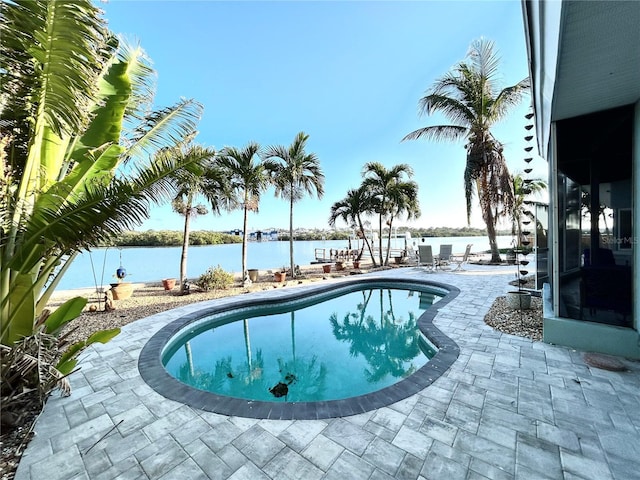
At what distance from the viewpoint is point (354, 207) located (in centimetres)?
1484

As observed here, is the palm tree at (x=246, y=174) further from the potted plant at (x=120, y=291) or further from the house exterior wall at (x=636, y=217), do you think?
the house exterior wall at (x=636, y=217)

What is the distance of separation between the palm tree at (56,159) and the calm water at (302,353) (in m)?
2.15

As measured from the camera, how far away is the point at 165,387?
3139mm

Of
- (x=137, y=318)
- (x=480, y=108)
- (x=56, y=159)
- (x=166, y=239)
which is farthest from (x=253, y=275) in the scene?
(x=166, y=239)

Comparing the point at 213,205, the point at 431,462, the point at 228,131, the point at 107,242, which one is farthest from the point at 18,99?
the point at 228,131

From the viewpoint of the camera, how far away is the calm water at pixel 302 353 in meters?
3.96

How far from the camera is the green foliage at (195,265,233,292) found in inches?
364

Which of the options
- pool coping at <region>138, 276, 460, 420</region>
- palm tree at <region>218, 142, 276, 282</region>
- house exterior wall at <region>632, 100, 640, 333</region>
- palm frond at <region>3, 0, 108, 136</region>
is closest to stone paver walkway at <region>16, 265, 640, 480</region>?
pool coping at <region>138, 276, 460, 420</region>

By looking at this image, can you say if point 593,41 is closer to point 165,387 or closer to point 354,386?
point 354,386

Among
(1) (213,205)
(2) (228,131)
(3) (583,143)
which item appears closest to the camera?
(3) (583,143)

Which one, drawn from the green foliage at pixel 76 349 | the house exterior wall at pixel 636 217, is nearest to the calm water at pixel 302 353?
the green foliage at pixel 76 349

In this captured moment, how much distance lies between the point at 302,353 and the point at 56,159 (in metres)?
4.73

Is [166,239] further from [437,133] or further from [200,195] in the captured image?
[437,133]

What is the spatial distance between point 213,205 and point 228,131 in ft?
33.9
